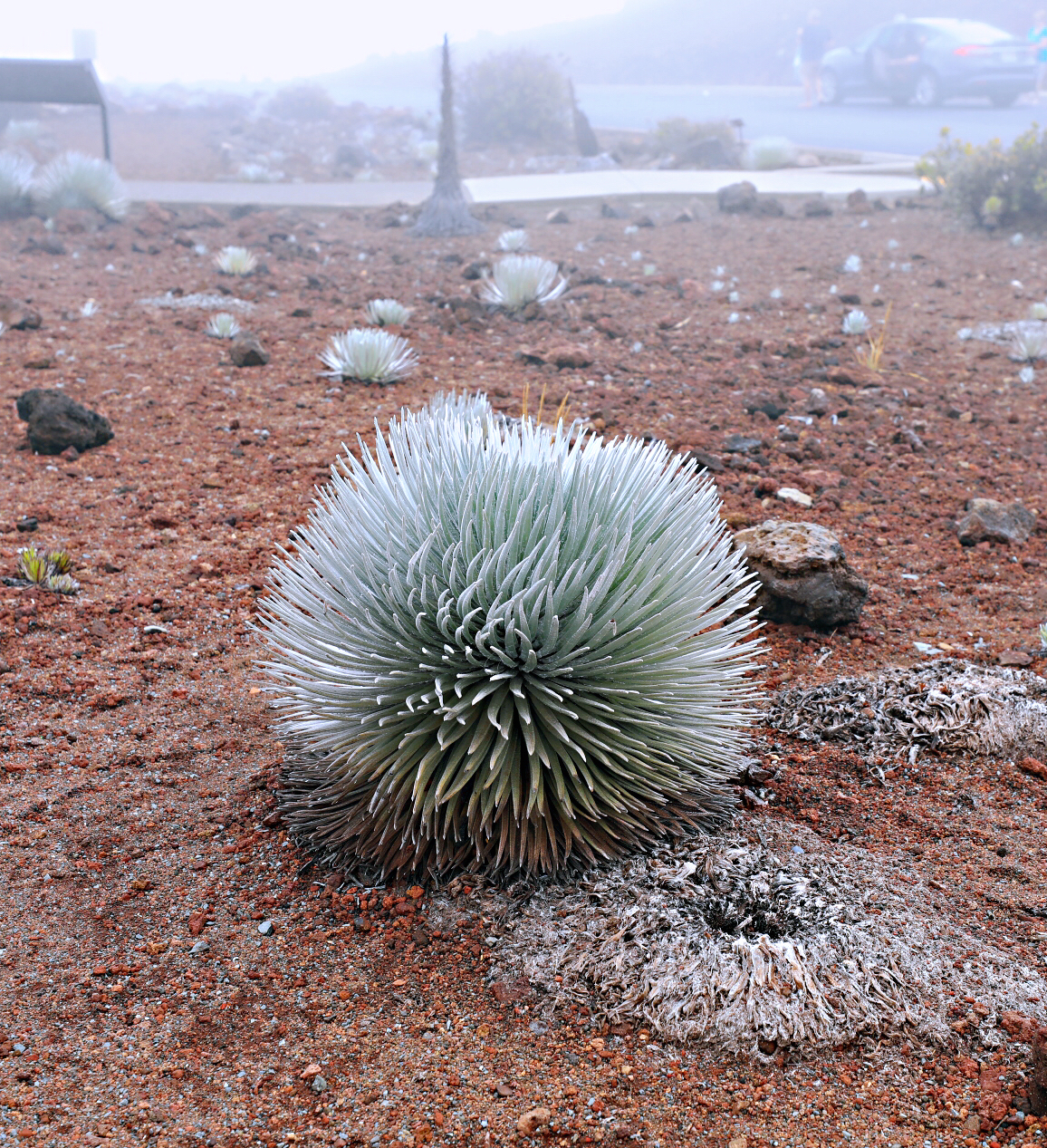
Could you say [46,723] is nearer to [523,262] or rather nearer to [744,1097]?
[744,1097]

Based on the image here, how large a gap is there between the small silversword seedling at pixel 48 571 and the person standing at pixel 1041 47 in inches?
815

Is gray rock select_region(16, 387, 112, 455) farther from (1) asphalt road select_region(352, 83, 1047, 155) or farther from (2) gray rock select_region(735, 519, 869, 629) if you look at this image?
(1) asphalt road select_region(352, 83, 1047, 155)

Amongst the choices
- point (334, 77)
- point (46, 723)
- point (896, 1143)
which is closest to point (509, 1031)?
point (896, 1143)

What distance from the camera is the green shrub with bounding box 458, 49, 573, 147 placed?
20219 millimetres

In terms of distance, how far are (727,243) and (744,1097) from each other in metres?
8.98

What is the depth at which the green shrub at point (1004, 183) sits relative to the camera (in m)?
9.68

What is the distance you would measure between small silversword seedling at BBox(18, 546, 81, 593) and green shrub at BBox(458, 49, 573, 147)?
1847 centimetres

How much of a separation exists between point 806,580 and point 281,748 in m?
1.69

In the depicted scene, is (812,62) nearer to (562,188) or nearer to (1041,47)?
(1041,47)

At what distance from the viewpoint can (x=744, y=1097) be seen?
1698mm

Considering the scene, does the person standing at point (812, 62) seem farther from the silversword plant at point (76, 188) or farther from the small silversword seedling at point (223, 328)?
the small silversword seedling at point (223, 328)

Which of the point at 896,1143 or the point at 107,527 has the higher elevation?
the point at 107,527

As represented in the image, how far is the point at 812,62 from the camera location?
86.7 ft

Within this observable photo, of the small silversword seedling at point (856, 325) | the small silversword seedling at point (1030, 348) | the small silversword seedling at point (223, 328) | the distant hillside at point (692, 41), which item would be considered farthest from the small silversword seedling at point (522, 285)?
the distant hillside at point (692, 41)
